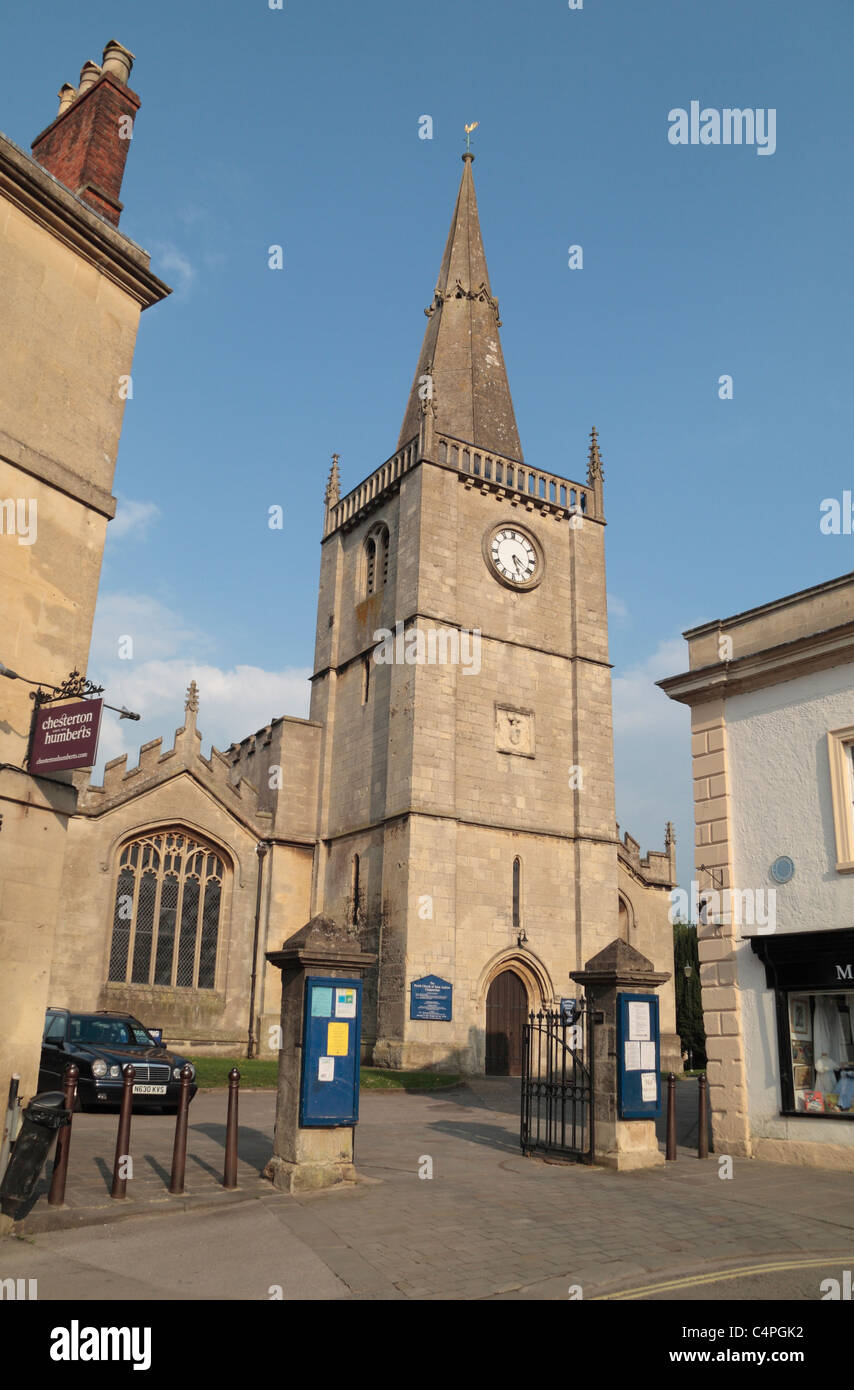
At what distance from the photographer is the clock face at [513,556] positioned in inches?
1215

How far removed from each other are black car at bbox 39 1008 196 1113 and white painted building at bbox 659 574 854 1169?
7.59 m

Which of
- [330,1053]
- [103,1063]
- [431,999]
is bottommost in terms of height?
[103,1063]

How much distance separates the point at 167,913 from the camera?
89.2ft

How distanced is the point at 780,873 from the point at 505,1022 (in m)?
16.0

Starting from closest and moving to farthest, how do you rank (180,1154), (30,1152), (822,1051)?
(30,1152)
(180,1154)
(822,1051)

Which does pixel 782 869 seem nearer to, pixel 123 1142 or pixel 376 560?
pixel 123 1142

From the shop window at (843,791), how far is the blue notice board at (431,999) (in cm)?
1472

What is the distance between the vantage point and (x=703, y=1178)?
11102mm

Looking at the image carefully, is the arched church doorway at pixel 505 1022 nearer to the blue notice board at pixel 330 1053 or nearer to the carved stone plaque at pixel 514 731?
the carved stone plaque at pixel 514 731

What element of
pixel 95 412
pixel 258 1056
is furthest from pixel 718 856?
pixel 258 1056

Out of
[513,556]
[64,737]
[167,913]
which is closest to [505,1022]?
[167,913]

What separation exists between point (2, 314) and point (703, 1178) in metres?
12.0

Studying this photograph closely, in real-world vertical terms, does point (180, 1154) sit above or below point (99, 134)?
below

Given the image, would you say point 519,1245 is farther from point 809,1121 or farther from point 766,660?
Answer: point 766,660
